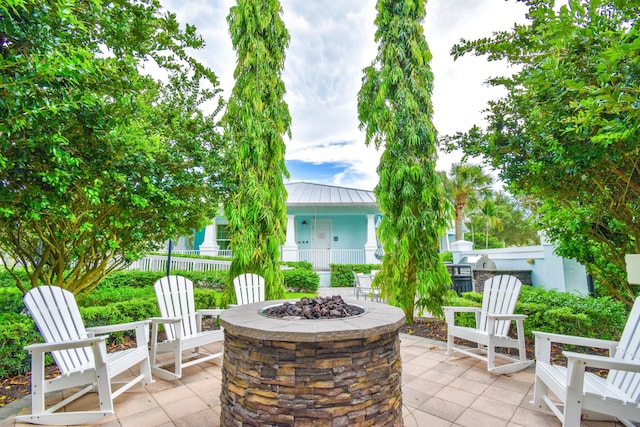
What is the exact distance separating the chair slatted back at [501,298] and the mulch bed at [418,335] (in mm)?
616

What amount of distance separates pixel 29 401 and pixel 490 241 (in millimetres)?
26155

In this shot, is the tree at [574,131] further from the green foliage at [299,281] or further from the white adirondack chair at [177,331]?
the green foliage at [299,281]

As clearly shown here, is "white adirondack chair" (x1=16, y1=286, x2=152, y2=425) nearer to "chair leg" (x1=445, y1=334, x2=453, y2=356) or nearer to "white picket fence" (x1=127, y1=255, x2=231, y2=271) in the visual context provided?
"chair leg" (x1=445, y1=334, x2=453, y2=356)

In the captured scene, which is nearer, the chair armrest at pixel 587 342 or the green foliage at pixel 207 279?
the chair armrest at pixel 587 342

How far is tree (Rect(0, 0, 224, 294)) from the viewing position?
1.92 m

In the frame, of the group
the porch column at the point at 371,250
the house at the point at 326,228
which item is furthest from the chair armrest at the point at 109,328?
the porch column at the point at 371,250

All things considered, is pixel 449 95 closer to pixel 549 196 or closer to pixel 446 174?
pixel 549 196

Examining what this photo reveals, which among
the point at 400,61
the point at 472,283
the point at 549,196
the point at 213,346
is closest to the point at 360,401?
the point at 549,196

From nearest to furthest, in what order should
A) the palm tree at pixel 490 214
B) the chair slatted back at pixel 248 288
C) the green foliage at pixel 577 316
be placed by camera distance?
1. the green foliage at pixel 577 316
2. the chair slatted back at pixel 248 288
3. the palm tree at pixel 490 214

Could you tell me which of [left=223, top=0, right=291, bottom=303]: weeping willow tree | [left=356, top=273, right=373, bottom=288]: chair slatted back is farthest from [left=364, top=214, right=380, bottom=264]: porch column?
[left=223, top=0, right=291, bottom=303]: weeping willow tree

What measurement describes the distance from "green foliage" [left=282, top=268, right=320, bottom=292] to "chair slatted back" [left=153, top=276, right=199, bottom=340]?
16.9 feet

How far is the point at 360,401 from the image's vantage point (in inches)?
74.2

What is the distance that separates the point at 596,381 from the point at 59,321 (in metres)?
4.55

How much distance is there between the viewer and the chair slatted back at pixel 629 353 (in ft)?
7.13
